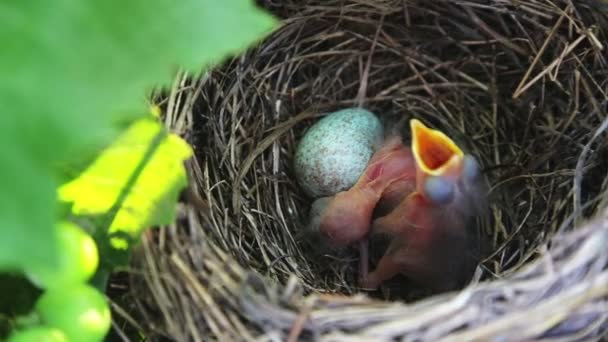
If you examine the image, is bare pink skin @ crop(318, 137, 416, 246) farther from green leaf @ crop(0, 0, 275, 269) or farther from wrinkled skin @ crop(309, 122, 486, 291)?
green leaf @ crop(0, 0, 275, 269)

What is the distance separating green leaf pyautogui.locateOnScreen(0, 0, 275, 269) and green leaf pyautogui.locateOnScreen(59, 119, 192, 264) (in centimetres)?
28

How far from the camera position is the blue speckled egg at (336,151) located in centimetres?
134

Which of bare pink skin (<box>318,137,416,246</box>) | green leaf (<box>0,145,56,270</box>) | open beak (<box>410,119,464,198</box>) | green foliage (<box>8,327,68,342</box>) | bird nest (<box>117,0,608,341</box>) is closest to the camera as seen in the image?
green leaf (<box>0,145,56,270</box>)

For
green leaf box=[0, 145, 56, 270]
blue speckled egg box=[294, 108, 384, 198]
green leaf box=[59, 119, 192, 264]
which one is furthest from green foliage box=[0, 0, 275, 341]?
blue speckled egg box=[294, 108, 384, 198]

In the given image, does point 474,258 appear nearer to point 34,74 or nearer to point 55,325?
point 55,325

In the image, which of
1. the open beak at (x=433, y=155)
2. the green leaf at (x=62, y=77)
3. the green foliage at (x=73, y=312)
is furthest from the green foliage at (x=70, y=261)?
the open beak at (x=433, y=155)

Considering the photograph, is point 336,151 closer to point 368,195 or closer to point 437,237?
point 368,195

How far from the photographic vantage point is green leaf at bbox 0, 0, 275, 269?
58cm

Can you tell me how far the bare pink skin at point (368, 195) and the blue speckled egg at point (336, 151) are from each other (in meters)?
0.03

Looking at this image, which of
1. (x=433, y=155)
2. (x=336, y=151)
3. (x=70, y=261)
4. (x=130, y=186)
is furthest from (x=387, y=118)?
(x=70, y=261)

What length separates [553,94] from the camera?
132 centimetres

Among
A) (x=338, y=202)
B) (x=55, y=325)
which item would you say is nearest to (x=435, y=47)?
(x=338, y=202)

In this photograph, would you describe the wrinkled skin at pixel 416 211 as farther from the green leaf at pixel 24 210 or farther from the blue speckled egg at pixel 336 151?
the green leaf at pixel 24 210

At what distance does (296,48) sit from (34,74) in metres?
0.83
